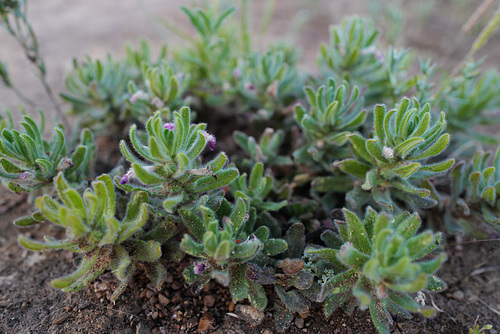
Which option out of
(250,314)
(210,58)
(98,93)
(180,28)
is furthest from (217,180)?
(180,28)

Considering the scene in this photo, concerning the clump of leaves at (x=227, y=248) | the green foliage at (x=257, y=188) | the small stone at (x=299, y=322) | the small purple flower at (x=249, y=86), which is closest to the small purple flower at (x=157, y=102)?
the small purple flower at (x=249, y=86)

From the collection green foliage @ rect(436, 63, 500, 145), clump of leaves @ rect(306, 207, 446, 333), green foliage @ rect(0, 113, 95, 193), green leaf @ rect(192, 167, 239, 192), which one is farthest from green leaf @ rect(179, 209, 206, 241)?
green foliage @ rect(436, 63, 500, 145)

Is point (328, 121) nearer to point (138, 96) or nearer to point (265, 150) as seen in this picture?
point (265, 150)

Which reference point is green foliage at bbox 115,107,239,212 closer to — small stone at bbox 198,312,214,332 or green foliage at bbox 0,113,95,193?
green foliage at bbox 0,113,95,193

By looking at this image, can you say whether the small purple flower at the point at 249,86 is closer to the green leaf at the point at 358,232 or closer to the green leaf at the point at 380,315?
the green leaf at the point at 358,232

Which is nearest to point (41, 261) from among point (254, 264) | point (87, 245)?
point (87, 245)

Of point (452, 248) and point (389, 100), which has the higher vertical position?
point (389, 100)

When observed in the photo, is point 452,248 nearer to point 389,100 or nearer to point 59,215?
point 389,100
